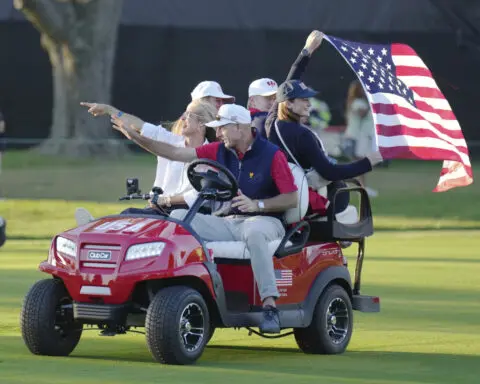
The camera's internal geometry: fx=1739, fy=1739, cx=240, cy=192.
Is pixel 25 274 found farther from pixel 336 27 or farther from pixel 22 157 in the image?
pixel 336 27

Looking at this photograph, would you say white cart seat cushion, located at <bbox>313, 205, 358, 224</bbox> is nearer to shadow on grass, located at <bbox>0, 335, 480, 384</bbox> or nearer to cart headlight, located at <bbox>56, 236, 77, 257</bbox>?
shadow on grass, located at <bbox>0, 335, 480, 384</bbox>

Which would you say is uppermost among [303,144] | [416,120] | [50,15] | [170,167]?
[50,15]

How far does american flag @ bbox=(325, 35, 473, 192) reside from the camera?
11.5 metres

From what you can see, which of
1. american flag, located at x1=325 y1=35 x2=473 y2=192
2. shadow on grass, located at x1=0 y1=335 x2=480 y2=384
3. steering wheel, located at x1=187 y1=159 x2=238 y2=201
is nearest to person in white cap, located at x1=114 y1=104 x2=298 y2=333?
steering wheel, located at x1=187 y1=159 x2=238 y2=201

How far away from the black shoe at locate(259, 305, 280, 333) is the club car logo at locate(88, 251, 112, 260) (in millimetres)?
1007

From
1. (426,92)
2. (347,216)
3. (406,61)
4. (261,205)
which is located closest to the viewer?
(261,205)

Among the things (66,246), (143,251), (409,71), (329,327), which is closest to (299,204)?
(329,327)

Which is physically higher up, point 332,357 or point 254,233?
point 254,233

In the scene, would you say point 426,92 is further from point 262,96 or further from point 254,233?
point 254,233

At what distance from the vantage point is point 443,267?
661 inches

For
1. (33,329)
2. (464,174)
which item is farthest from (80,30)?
(33,329)

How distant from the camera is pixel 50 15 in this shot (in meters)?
24.6

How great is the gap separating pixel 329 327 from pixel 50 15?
14791 millimetres

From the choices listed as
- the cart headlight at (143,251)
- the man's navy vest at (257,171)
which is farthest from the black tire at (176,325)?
the man's navy vest at (257,171)
